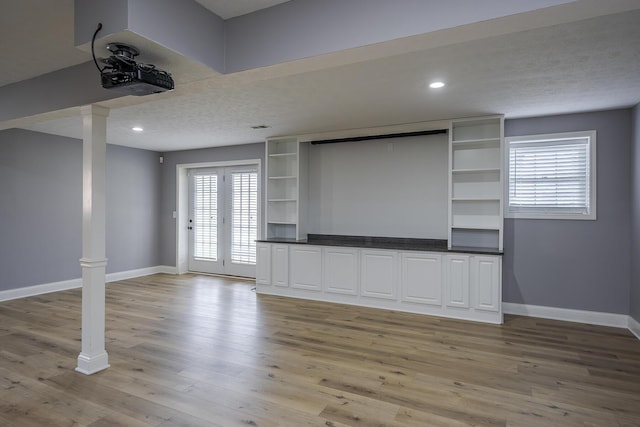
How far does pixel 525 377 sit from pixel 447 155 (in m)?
3.10

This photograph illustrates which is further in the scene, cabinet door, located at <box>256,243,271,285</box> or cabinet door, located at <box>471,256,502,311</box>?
cabinet door, located at <box>256,243,271,285</box>

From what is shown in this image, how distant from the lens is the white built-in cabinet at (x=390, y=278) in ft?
14.6

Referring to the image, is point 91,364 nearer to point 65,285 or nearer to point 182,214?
point 65,285

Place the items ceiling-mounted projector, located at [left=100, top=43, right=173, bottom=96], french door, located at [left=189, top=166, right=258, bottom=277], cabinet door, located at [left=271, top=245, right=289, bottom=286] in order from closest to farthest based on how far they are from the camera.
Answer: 1. ceiling-mounted projector, located at [left=100, top=43, right=173, bottom=96]
2. cabinet door, located at [left=271, top=245, right=289, bottom=286]
3. french door, located at [left=189, top=166, right=258, bottom=277]

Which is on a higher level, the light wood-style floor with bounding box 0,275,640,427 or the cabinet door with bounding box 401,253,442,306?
the cabinet door with bounding box 401,253,442,306

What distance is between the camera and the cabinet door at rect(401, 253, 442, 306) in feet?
15.4

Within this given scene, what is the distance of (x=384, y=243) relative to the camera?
5520mm

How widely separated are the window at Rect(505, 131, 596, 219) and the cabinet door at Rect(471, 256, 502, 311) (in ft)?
2.67

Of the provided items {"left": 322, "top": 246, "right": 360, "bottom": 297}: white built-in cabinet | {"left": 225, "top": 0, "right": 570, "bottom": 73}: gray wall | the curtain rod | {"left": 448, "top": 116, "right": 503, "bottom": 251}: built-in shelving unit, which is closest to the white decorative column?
{"left": 225, "top": 0, "right": 570, "bottom": 73}: gray wall

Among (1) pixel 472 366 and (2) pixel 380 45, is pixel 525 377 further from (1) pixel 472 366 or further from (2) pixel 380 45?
(2) pixel 380 45

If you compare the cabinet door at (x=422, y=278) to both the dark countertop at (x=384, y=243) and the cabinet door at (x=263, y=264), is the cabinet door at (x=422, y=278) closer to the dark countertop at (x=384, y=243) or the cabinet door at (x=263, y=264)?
the dark countertop at (x=384, y=243)

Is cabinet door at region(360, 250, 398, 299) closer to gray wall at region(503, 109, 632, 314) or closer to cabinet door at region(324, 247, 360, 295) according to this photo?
cabinet door at region(324, 247, 360, 295)

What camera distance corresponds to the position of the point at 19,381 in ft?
9.48

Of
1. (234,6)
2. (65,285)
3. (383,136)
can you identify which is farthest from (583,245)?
(65,285)
